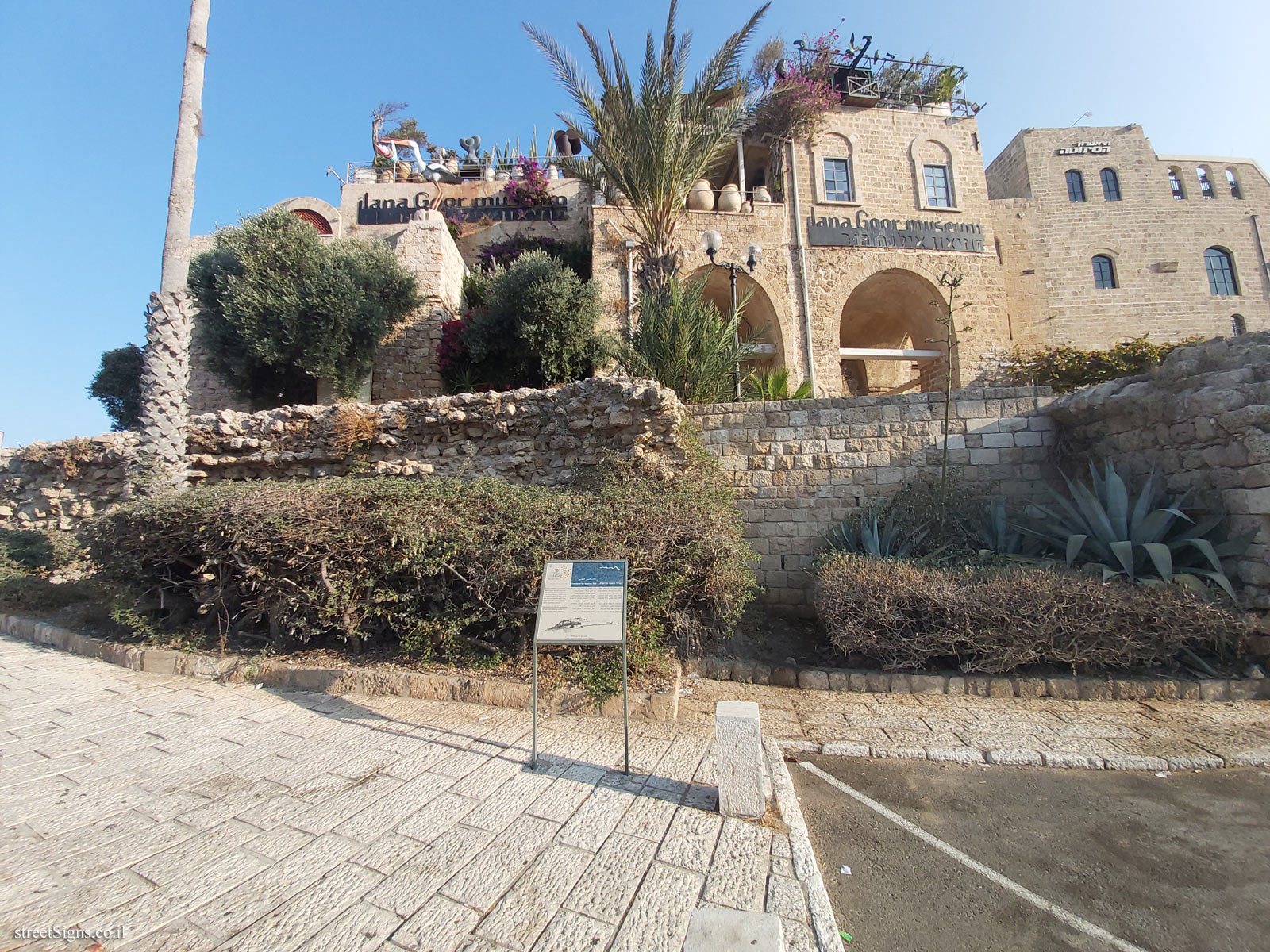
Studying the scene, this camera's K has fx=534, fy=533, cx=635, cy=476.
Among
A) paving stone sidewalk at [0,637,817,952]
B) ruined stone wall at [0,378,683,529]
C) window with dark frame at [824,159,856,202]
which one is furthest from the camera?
window with dark frame at [824,159,856,202]

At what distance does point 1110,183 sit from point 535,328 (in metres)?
21.5

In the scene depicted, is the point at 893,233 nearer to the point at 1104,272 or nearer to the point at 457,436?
the point at 1104,272

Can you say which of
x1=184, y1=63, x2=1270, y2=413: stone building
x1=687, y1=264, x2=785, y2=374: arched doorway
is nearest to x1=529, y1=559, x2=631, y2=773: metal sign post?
x1=184, y1=63, x2=1270, y2=413: stone building

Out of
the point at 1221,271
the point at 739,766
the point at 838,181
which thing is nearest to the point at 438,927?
the point at 739,766

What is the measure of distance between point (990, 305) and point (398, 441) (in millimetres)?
16091

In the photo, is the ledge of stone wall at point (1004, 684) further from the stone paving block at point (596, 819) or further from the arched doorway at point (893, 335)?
the arched doorway at point (893, 335)

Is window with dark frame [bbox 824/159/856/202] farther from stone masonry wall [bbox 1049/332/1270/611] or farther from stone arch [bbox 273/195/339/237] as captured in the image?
stone arch [bbox 273/195/339/237]

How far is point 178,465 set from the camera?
7.47 metres

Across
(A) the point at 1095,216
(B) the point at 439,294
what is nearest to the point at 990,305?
(A) the point at 1095,216

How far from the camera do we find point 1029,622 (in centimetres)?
487

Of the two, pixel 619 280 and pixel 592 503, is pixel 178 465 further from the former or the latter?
pixel 619 280

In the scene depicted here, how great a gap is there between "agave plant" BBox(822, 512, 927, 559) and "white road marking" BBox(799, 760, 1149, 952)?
323cm

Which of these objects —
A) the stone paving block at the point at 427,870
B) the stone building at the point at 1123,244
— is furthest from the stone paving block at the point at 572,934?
the stone building at the point at 1123,244

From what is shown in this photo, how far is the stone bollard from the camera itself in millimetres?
2711
